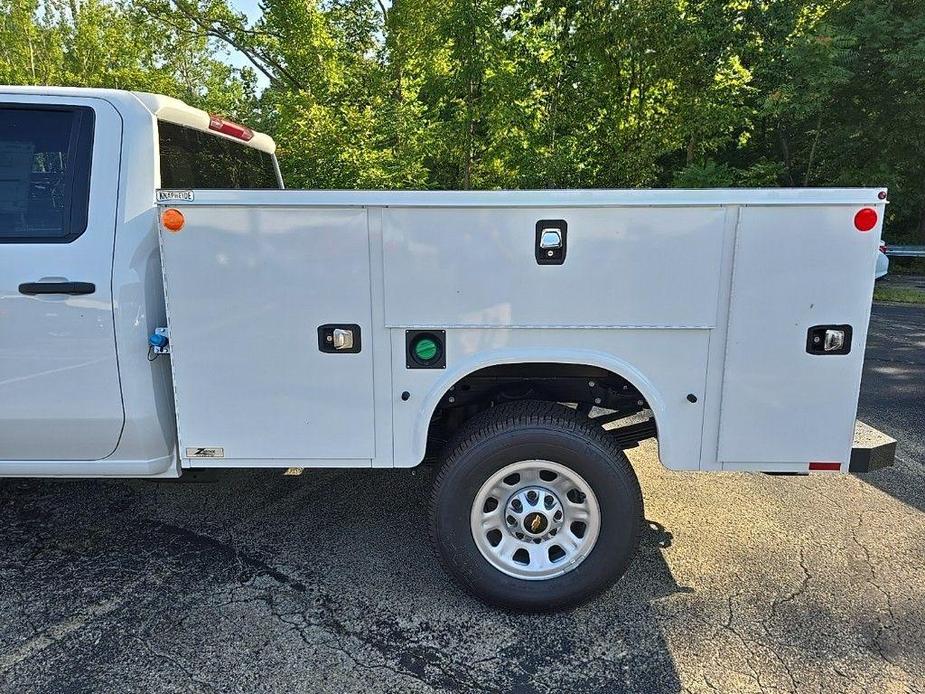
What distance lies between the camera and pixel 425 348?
2615 millimetres

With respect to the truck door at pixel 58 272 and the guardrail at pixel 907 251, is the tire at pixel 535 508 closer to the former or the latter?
the truck door at pixel 58 272

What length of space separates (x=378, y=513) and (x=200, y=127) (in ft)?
7.74

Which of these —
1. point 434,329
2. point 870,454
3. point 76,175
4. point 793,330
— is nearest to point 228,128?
point 76,175

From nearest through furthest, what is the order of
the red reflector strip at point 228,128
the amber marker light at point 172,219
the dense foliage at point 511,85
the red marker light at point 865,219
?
the red marker light at point 865,219
the amber marker light at point 172,219
the red reflector strip at point 228,128
the dense foliage at point 511,85

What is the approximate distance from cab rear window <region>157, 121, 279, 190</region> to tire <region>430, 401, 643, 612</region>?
1680 millimetres

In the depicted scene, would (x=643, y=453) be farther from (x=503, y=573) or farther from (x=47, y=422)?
(x=47, y=422)

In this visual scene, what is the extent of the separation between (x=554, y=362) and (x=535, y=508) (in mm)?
655

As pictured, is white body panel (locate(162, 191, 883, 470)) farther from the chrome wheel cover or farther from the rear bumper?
the chrome wheel cover

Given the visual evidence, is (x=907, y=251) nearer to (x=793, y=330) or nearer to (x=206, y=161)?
(x=793, y=330)

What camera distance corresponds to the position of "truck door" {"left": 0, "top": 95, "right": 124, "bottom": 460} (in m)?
2.66

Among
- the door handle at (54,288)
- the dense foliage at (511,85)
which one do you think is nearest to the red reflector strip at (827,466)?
the door handle at (54,288)

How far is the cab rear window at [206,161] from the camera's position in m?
2.95

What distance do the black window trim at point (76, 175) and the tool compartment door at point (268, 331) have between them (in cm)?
48

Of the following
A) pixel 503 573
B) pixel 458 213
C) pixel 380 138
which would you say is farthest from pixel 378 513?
pixel 380 138
